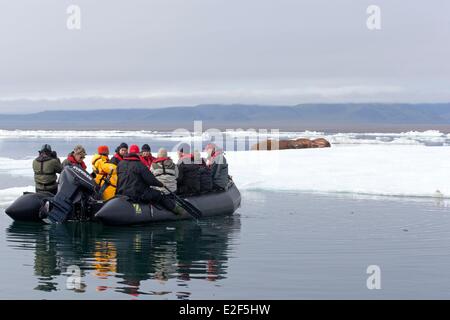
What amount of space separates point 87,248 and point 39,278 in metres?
2.85

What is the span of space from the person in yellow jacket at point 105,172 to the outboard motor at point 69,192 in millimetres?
537

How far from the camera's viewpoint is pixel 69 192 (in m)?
15.8

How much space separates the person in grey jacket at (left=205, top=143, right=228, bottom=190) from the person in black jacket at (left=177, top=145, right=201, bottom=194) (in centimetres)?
94

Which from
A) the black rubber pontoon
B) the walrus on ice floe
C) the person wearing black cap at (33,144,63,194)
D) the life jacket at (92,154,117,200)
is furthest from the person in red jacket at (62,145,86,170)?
the walrus on ice floe

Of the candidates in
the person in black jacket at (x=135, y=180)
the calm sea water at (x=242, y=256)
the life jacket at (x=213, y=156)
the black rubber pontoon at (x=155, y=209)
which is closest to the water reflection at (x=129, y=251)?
the calm sea water at (x=242, y=256)

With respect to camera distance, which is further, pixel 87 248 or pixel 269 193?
pixel 269 193

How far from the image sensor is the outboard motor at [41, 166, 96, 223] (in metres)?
15.8

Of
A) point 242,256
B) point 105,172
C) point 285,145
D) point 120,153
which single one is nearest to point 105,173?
point 105,172

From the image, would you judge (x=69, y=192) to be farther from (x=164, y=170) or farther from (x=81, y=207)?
(x=164, y=170)

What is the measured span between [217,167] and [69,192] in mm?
4419

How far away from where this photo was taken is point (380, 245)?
13.4 metres

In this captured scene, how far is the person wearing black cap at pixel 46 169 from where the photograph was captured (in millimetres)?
16906
